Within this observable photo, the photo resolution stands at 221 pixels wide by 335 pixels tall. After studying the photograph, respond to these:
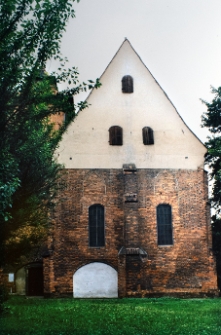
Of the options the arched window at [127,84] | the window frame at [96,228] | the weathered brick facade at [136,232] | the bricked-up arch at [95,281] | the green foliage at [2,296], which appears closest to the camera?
the green foliage at [2,296]

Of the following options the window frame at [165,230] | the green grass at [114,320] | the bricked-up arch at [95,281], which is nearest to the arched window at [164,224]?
the window frame at [165,230]

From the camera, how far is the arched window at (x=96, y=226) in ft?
74.8

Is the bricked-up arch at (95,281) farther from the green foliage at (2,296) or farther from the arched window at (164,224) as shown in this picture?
the green foliage at (2,296)

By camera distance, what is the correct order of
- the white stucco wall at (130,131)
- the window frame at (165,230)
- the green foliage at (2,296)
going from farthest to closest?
the white stucco wall at (130,131)
the window frame at (165,230)
the green foliage at (2,296)

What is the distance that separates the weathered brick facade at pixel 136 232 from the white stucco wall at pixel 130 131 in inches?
23.4

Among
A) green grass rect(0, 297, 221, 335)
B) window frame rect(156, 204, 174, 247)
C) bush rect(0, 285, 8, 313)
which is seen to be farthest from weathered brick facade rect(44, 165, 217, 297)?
bush rect(0, 285, 8, 313)

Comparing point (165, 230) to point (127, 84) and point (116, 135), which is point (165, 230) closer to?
point (116, 135)

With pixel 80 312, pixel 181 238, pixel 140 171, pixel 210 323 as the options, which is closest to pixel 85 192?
pixel 140 171

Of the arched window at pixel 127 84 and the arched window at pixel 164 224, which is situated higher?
the arched window at pixel 127 84

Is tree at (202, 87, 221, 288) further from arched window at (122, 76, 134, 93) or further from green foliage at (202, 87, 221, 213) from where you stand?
arched window at (122, 76, 134, 93)

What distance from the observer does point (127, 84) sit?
2438cm

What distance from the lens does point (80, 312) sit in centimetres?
1546

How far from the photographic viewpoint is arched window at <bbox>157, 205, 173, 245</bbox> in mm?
23000

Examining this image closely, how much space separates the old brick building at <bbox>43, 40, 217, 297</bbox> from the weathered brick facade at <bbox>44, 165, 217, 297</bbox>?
0.05 meters
